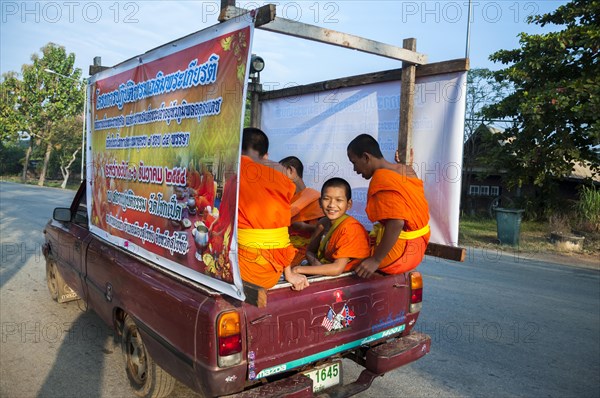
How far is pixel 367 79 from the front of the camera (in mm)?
4582

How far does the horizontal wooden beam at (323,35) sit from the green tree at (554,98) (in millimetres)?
10023

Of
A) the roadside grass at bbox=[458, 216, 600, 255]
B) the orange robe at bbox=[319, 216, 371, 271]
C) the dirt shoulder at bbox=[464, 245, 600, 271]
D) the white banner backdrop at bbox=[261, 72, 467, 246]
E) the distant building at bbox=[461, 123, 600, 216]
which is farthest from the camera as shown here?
the distant building at bbox=[461, 123, 600, 216]

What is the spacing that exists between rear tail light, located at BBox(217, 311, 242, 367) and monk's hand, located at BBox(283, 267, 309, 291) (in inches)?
16.7

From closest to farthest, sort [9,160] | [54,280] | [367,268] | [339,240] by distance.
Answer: [367,268] → [339,240] → [54,280] → [9,160]

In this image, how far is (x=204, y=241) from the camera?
252 cm

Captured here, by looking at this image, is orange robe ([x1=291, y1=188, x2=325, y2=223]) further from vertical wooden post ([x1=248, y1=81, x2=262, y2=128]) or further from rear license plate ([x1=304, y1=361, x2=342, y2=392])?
vertical wooden post ([x1=248, y1=81, x2=262, y2=128])

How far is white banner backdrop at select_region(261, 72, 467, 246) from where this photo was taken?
3.90m

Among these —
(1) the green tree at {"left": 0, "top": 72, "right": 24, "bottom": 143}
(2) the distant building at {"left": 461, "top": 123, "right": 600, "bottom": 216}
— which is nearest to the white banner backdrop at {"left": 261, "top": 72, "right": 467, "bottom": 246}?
(2) the distant building at {"left": 461, "top": 123, "right": 600, "bottom": 216}

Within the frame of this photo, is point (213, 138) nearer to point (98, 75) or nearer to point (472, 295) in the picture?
point (98, 75)

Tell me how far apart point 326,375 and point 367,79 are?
9.78ft

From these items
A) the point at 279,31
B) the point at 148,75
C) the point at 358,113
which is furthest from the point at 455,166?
the point at 148,75

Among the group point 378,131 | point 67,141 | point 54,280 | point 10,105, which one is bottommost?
point 54,280

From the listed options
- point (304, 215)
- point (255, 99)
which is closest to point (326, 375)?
point (304, 215)

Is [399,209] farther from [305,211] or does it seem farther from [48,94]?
[48,94]
